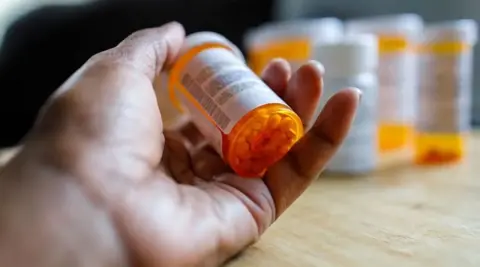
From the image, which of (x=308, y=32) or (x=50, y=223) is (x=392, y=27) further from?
(x=50, y=223)

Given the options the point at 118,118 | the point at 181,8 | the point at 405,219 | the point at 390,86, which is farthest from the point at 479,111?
the point at 118,118

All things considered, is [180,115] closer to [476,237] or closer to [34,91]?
[476,237]

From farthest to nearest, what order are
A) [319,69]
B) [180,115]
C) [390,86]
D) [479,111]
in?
1. [479,111]
2. [390,86]
3. [180,115]
4. [319,69]

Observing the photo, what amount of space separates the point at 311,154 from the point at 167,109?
0.51ft

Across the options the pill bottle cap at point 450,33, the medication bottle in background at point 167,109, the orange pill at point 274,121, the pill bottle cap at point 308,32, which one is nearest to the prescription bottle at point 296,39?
the pill bottle cap at point 308,32

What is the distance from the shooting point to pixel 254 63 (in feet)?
3.38

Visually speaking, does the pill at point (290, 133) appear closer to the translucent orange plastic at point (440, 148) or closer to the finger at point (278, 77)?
the finger at point (278, 77)

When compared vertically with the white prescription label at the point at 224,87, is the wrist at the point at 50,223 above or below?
below

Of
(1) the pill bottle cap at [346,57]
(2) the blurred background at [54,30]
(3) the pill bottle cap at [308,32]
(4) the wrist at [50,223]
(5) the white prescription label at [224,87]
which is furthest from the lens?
(2) the blurred background at [54,30]

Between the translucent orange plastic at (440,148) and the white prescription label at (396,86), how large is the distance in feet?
0.24

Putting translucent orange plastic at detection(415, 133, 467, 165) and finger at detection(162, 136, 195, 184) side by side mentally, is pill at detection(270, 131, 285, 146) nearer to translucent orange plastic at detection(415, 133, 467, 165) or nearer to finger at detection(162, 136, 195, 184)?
finger at detection(162, 136, 195, 184)

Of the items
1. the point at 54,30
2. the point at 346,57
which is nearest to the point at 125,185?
the point at 346,57

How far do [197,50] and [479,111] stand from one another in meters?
0.72

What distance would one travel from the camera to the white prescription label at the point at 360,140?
79cm
